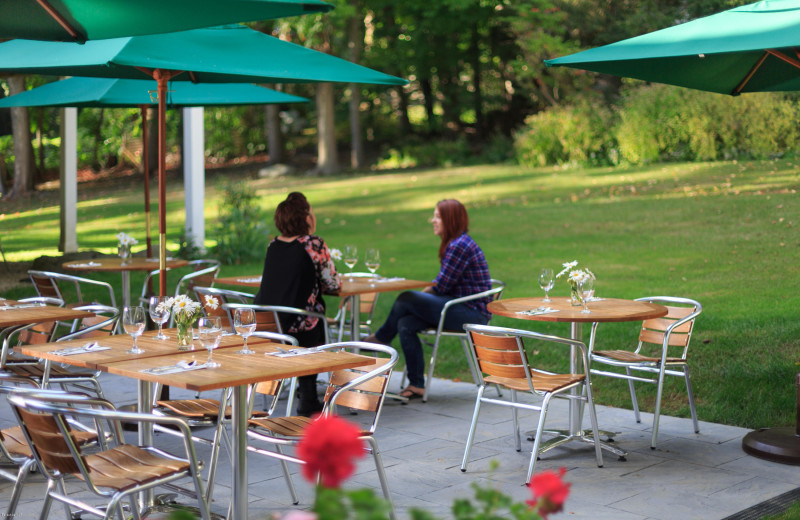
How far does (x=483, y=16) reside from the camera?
23.8 metres

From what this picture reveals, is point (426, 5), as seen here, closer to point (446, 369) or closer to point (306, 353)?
point (446, 369)

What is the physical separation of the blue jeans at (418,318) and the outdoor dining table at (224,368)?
2.35 metres

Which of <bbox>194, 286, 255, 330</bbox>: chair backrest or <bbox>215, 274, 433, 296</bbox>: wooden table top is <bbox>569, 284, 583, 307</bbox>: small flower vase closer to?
<bbox>215, 274, 433, 296</bbox>: wooden table top

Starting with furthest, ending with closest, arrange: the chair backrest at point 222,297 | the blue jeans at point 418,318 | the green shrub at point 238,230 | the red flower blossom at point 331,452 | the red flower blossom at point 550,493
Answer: the green shrub at point 238,230 < the blue jeans at point 418,318 < the chair backrest at point 222,297 < the red flower blossom at point 550,493 < the red flower blossom at point 331,452

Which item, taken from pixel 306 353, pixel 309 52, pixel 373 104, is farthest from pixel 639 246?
pixel 373 104

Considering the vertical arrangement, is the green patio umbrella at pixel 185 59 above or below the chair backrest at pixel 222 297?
above

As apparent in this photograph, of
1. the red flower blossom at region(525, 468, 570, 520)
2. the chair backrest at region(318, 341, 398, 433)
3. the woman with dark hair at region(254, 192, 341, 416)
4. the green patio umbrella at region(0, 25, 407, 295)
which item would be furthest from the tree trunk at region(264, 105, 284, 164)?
the red flower blossom at region(525, 468, 570, 520)

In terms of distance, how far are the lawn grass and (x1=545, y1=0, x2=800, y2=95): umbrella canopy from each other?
2.12 metres

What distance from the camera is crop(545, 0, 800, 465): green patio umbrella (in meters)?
4.36

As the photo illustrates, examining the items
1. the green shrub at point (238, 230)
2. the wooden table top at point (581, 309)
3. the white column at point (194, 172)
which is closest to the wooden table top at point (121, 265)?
the wooden table top at point (581, 309)

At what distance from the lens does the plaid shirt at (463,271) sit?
249 inches

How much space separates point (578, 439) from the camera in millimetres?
5223

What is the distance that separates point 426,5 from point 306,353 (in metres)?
20.9

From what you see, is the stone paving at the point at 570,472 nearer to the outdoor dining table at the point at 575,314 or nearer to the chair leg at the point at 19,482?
the outdoor dining table at the point at 575,314
